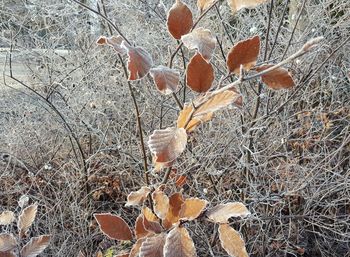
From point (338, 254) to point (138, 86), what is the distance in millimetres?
1618

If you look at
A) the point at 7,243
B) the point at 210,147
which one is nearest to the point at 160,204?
the point at 7,243

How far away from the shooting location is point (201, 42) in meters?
0.89

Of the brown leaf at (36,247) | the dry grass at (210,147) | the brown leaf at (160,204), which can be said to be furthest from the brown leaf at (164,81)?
the dry grass at (210,147)

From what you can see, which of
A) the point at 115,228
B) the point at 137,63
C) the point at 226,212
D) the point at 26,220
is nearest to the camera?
the point at 137,63

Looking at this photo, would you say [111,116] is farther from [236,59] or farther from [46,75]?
[236,59]

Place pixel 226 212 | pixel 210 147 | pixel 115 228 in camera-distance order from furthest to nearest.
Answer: pixel 210 147 → pixel 115 228 → pixel 226 212

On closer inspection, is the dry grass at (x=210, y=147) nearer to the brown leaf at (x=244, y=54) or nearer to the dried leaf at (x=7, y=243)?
the dried leaf at (x=7, y=243)

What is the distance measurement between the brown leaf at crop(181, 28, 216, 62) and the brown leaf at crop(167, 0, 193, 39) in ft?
0.20

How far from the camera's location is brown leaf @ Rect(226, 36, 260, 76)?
0.90 m

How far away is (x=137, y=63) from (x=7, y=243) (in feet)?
1.99

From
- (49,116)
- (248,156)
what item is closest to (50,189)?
(49,116)

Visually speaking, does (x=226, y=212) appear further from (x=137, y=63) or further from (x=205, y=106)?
(x=137, y=63)

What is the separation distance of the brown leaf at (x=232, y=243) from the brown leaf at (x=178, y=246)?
8 centimetres

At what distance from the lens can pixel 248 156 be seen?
2.32m
